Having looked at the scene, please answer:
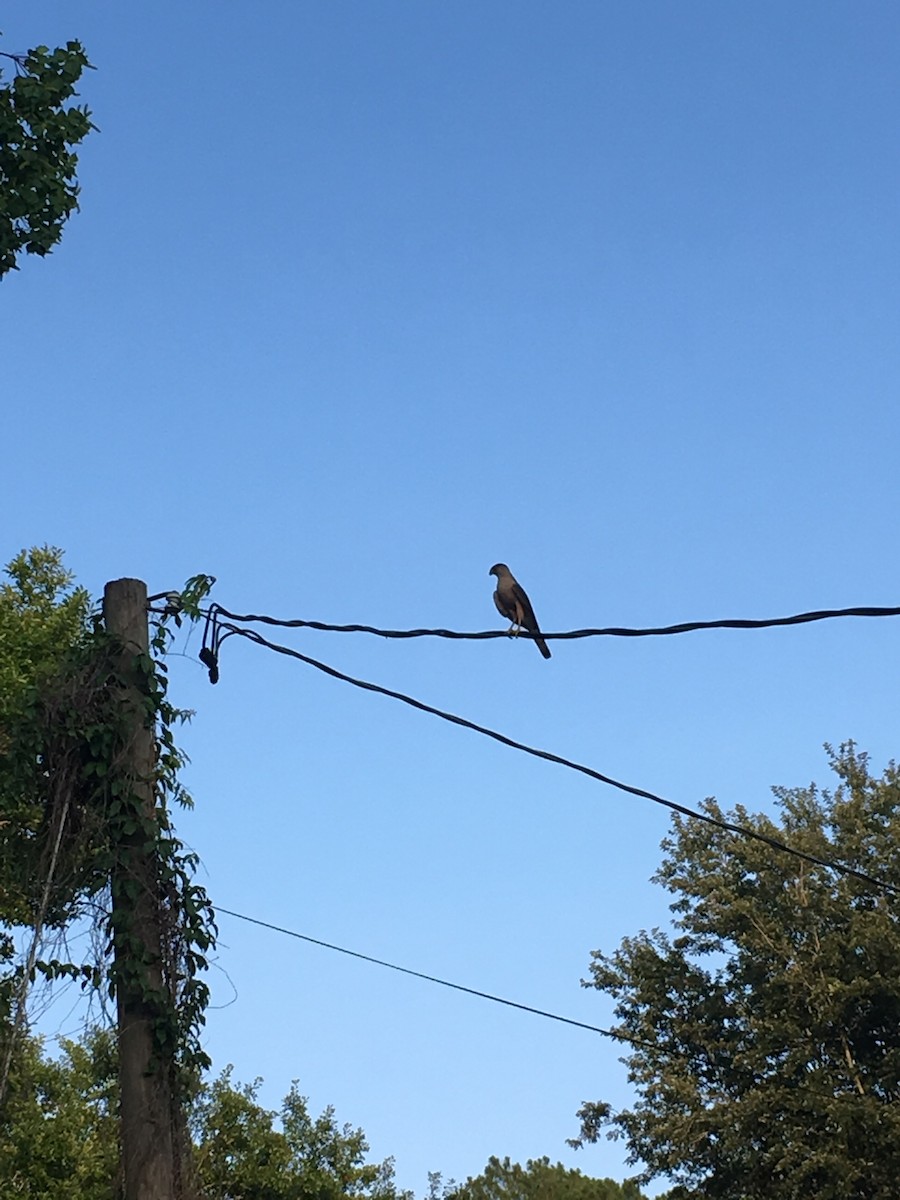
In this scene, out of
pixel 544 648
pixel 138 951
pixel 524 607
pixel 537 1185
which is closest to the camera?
pixel 138 951

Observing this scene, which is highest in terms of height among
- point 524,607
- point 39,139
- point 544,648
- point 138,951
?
point 39,139

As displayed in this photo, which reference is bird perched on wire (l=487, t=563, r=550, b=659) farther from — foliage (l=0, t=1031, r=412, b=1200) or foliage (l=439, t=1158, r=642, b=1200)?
foliage (l=439, t=1158, r=642, b=1200)

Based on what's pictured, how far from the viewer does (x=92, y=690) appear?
747 centimetres

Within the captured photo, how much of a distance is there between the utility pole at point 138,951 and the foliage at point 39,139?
725 cm

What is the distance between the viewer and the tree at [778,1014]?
31.7m

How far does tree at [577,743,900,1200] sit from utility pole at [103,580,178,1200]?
1055 inches

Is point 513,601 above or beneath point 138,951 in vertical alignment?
above

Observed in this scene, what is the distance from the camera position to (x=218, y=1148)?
1449 inches

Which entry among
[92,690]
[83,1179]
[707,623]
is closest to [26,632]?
[83,1179]

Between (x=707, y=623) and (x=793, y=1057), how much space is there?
29.3 metres

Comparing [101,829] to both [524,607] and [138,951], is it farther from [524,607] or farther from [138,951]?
[524,607]

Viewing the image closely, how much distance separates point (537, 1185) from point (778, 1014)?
27.5 metres

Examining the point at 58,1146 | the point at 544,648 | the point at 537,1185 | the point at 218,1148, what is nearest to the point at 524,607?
the point at 544,648

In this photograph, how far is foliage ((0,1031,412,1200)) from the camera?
28422 mm
